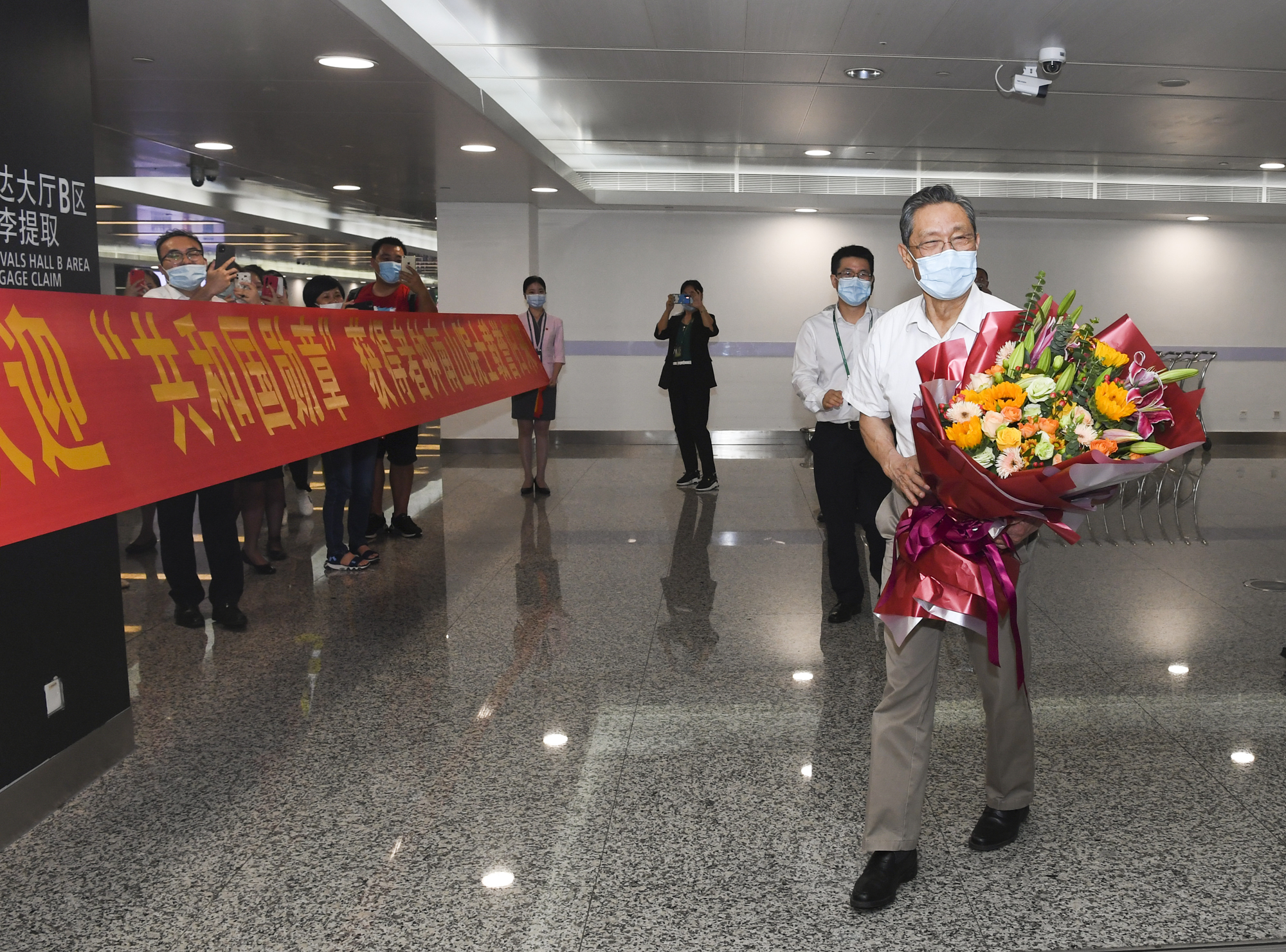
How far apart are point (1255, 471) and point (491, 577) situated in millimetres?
8162

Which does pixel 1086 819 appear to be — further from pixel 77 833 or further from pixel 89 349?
pixel 89 349

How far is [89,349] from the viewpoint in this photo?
279 cm

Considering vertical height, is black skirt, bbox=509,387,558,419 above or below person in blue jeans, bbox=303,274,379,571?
above

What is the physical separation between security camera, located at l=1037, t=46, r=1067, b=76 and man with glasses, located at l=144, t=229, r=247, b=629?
193 inches

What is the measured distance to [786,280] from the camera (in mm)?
12234

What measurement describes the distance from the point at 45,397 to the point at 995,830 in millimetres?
2690

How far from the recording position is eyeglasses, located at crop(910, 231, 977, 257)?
2.51 metres

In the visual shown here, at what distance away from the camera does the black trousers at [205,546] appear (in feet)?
15.1

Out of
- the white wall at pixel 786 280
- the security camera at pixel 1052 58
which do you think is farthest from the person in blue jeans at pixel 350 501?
the white wall at pixel 786 280

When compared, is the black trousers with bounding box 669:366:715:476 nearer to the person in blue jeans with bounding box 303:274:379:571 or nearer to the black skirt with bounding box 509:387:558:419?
the black skirt with bounding box 509:387:558:419

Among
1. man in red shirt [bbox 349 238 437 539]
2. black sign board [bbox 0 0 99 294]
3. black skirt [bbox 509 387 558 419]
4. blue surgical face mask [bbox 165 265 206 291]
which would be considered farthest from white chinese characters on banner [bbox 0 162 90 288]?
black skirt [bbox 509 387 558 419]

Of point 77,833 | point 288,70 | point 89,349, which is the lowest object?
point 77,833

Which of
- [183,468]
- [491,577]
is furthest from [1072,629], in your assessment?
[183,468]

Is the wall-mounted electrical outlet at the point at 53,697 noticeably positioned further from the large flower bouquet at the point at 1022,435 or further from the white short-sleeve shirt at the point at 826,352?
the white short-sleeve shirt at the point at 826,352
